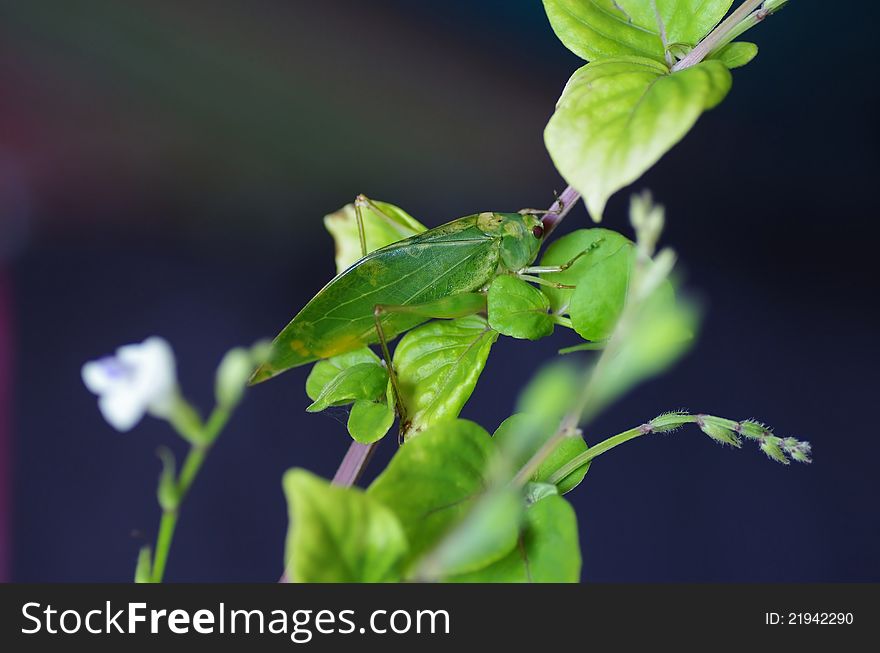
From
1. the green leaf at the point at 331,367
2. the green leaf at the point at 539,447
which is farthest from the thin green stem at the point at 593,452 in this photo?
the green leaf at the point at 331,367

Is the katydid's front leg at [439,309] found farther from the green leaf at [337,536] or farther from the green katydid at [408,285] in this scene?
the green leaf at [337,536]

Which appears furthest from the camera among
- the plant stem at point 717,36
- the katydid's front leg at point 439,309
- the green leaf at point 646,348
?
the katydid's front leg at point 439,309

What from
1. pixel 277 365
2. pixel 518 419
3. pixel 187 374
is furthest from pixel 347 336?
pixel 187 374

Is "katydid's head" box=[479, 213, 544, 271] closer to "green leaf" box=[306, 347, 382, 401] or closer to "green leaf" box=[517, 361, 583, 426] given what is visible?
"green leaf" box=[306, 347, 382, 401]

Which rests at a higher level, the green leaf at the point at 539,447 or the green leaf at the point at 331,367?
the green leaf at the point at 331,367

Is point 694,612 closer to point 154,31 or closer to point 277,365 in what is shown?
point 277,365

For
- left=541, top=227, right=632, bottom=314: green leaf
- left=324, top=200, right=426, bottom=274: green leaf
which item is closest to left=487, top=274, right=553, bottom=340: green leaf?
left=541, top=227, right=632, bottom=314: green leaf
